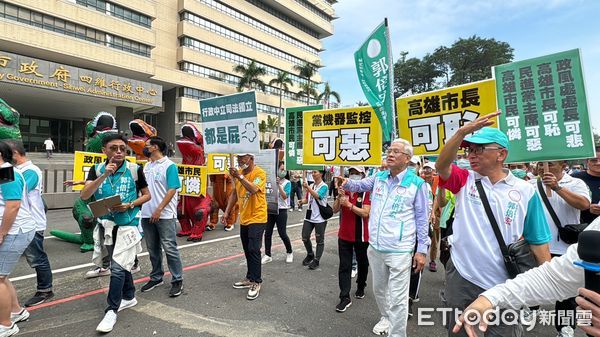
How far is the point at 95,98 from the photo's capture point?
74.8 ft

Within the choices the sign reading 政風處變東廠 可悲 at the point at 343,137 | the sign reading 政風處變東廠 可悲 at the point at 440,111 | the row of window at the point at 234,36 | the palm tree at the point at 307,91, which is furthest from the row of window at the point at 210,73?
the sign reading 政風處變東廠 可悲 at the point at 440,111

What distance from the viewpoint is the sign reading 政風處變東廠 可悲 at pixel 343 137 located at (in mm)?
4020

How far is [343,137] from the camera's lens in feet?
13.9

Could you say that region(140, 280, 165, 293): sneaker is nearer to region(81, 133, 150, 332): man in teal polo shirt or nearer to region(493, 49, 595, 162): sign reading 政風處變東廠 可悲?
region(81, 133, 150, 332): man in teal polo shirt

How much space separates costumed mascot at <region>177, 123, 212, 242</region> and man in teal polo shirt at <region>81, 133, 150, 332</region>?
128 inches

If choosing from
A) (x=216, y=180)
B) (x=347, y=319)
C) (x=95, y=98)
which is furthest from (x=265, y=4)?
(x=347, y=319)

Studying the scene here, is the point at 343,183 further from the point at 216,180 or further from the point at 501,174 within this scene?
the point at 216,180

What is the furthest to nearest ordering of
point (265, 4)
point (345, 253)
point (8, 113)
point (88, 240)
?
point (265, 4) < point (88, 240) < point (8, 113) < point (345, 253)

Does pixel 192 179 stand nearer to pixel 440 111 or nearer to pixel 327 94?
pixel 440 111

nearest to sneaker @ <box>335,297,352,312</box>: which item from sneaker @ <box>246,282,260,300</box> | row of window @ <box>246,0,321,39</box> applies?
sneaker @ <box>246,282,260,300</box>

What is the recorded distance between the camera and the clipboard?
10.8ft

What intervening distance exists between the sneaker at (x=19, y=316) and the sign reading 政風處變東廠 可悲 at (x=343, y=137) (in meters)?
3.48

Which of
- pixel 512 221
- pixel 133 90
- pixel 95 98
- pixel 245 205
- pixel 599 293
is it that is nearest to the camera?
pixel 599 293

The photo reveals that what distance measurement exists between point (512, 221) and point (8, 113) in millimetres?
6575
